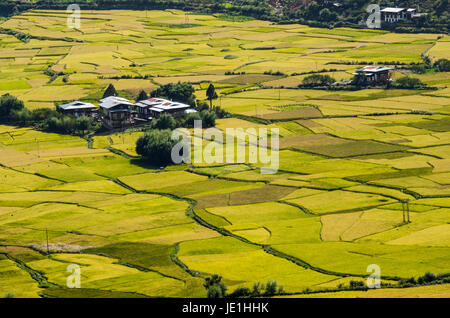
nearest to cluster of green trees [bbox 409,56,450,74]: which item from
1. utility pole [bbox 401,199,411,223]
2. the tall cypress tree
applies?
the tall cypress tree

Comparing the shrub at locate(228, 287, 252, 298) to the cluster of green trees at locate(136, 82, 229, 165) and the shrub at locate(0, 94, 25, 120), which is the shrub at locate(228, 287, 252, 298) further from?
the shrub at locate(0, 94, 25, 120)

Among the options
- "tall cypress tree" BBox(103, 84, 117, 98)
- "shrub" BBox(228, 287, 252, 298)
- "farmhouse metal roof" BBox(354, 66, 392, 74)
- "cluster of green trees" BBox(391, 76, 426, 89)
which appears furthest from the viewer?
"farmhouse metal roof" BBox(354, 66, 392, 74)

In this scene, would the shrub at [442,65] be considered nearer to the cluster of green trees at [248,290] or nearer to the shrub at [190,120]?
the shrub at [190,120]

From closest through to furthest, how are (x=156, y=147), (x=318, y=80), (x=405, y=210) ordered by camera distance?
(x=405, y=210), (x=156, y=147), (x=318, y=80)

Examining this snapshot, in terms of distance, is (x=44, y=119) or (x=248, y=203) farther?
(x=44, y=119)

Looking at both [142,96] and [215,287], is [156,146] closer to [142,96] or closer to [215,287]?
[142,96]

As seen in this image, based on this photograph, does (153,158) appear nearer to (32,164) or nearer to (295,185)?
(32,164)

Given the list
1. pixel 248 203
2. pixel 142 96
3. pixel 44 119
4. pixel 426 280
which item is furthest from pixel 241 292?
pixel 142 96
